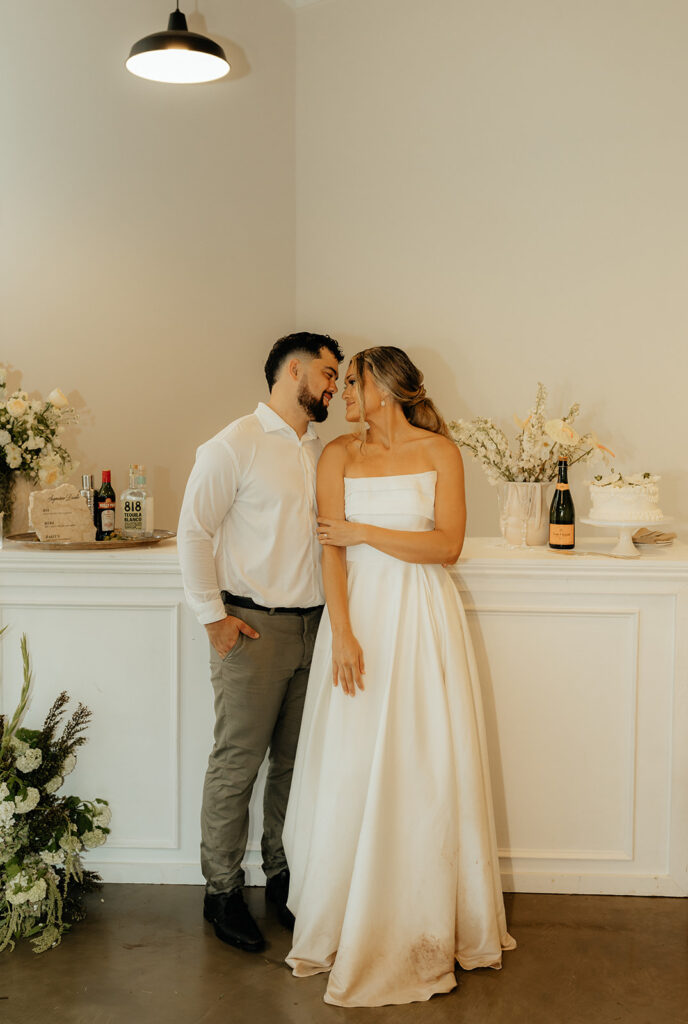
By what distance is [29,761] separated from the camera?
2611 millimetres

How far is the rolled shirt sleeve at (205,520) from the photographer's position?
2.46 metres

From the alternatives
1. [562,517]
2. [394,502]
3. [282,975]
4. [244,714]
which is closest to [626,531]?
[562,517]

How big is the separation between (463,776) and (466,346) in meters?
2.49

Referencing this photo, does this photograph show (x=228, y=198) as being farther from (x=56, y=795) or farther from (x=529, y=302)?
(x=56, y=795)

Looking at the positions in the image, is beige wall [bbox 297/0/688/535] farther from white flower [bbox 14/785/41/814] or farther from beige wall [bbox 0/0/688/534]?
white flower [bbox 14/785/41/814]

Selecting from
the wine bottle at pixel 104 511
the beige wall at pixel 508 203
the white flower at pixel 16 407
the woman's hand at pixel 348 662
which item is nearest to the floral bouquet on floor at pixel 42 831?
the wine bottle at pixel 104 511

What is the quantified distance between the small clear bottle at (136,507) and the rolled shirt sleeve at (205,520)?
575mm

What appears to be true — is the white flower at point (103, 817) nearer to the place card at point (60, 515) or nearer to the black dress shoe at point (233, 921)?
the black dress shoe at point (233, 921)

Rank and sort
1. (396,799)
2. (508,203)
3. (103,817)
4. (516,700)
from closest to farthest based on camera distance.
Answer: (396,799)
(103,817)
(516,700)
(508,203)

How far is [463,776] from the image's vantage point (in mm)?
2410

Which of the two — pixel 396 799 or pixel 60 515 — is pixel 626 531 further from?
pixel 60 515

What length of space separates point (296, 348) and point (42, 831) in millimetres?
1573

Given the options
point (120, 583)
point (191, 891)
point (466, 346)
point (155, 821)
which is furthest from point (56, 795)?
point (466, 346)

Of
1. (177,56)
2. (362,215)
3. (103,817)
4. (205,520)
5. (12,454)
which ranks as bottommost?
(103,817)
